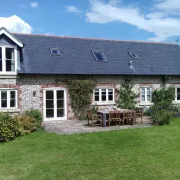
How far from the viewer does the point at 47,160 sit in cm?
982

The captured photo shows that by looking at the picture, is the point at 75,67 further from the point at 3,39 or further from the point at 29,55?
the point at 3,39

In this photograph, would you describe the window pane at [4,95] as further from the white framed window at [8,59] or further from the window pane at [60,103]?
the window pane at [60,103]

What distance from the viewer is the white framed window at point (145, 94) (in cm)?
2219

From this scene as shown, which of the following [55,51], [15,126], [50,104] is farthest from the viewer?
[55,51]

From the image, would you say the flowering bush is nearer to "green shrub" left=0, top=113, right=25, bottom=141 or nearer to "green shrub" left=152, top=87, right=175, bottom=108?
"green shrub" left=0, top=113, right=25, bottom=141

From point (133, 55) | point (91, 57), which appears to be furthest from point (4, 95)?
point (133, 55)

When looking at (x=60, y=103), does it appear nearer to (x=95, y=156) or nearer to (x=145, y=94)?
(x=145, y=94)

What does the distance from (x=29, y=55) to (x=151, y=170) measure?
13.7 meters

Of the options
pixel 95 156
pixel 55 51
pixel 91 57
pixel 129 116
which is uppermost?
pixel 55 51

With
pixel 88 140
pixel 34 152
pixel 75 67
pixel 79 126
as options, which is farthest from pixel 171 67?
pixel 34 152

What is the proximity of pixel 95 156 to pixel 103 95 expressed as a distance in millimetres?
10670

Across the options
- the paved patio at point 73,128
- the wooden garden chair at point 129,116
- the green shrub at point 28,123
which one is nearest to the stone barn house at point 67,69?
the paved patio at point 73,128

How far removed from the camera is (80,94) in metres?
19.5

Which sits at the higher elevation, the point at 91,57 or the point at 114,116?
the point at 91,57
